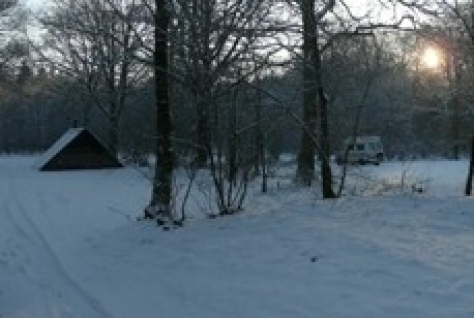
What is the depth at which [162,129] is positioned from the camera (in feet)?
48.8

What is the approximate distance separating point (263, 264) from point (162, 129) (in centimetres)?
554

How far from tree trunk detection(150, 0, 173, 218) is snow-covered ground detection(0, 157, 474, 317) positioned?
582mm

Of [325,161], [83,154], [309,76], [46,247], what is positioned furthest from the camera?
[83,154]

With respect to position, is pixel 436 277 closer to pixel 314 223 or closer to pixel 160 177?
pixel 314 223

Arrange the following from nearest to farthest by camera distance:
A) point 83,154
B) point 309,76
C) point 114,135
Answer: point 309,76, point 83,154, point 114,135

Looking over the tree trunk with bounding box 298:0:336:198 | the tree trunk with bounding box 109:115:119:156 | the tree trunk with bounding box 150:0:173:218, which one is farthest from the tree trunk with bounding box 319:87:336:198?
the tree trunk with bounding box 109:115:119:156

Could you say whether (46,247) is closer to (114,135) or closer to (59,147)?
(59,147)

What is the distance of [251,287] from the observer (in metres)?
9.03

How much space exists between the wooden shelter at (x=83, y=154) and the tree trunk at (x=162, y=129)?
3191 centimetres

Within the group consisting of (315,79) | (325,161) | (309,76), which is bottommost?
(325,161)

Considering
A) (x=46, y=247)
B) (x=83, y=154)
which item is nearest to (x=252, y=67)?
(x=46, y=247)

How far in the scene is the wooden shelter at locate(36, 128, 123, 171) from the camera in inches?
1811

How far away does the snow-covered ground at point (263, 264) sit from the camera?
822 cm

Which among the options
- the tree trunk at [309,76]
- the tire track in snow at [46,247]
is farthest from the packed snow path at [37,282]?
the tree trunk at [309,76]
